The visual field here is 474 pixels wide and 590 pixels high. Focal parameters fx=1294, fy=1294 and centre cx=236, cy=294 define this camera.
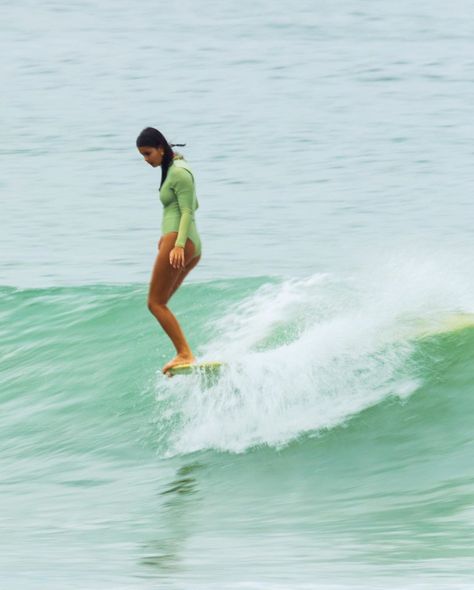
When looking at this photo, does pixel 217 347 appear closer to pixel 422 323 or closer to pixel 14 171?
pixel 422 323

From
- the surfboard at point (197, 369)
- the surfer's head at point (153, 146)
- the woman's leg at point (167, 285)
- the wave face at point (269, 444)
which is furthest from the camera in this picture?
the surfboard at point (197, 369)

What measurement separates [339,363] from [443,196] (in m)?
17.8

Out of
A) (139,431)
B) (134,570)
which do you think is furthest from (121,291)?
(134,570)

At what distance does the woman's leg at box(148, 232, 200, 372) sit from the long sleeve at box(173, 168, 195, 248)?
11 cm

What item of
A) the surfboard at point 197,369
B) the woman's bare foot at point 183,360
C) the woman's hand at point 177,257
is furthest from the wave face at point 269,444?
the woman's hand at point 177,257

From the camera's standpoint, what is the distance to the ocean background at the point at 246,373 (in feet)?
22.7

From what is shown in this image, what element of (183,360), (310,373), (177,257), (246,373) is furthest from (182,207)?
(310,373)

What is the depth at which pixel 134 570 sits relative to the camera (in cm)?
642

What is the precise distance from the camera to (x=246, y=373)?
9328 millimetres

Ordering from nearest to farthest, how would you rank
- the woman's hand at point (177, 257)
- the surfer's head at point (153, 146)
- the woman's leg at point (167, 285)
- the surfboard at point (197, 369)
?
the surfer's head at point (153, 146), the woman's hand at point (177, 257), the woman's leg at point (167, 285), the surfboard at point (197, 369)

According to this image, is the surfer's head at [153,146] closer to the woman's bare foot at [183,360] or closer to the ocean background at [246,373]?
the woman's bare foot at [183,360]

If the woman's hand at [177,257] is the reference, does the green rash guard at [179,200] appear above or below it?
above

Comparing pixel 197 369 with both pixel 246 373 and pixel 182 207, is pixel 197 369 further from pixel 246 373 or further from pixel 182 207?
pixel 182 207

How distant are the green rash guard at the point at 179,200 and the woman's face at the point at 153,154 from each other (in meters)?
0.10
